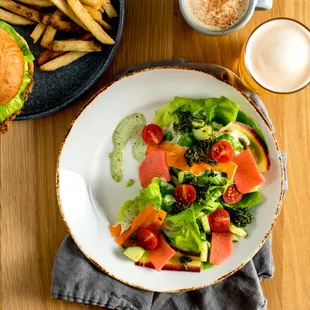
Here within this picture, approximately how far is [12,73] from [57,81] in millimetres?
217

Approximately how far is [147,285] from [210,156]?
1.69 feet

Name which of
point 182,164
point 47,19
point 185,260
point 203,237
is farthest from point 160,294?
point 47,19

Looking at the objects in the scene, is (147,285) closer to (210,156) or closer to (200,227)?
(200,227)

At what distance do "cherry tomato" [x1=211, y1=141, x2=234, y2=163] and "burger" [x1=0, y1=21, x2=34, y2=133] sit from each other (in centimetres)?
67

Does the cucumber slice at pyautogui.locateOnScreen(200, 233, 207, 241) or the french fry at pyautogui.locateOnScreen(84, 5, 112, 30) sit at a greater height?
the french fry at pyautogui.locateOnScreen(84, 5, 112, 30)

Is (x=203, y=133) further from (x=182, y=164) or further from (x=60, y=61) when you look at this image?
(x=60, y=61)

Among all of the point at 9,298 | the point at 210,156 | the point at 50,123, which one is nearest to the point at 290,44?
the point at 210,156

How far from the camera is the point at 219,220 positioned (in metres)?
1.92

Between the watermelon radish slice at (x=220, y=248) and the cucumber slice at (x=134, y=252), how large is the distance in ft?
0.82

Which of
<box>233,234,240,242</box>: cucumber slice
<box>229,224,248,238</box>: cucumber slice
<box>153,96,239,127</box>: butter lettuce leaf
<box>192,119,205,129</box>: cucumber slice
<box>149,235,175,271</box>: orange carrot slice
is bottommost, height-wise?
<box>149,235,175,271</box>: orange carrot slice

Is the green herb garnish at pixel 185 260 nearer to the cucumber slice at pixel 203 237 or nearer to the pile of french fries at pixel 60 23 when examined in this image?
the cucumber slice at pixel 203 237

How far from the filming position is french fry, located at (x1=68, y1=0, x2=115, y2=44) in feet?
5.98

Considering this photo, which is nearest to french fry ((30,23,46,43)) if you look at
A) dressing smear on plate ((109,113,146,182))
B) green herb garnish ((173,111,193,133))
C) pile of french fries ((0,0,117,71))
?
pile of french fries ((0,0,117,71))

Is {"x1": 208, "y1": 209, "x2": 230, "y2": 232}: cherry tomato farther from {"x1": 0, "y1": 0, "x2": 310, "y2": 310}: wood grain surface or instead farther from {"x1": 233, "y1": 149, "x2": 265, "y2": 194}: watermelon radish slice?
{"x1": 0, "y1": 0, "x2": 310, "y2": 310}: wood grain surface
